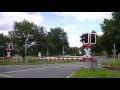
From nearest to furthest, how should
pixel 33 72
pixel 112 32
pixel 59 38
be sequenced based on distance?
pixel 33 72
pixel 112 32
pixel 59 38

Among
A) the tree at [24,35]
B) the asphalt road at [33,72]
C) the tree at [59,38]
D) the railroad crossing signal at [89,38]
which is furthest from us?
the tree at [59,38]

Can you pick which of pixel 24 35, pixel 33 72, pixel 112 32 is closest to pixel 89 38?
pixel 33 72

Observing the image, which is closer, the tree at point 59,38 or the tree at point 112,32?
the tree at point 112,32

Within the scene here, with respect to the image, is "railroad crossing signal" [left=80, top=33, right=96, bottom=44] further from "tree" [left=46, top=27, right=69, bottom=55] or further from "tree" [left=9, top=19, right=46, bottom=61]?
"tree" [left=46, top=27, right=69, bottom=55]

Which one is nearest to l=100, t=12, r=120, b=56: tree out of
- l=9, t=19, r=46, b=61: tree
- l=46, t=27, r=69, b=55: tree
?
l=9, t=19, r=46, b=61: tree

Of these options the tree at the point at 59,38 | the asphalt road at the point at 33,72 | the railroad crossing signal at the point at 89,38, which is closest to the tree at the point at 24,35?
the asphalt road at the point at 33,72

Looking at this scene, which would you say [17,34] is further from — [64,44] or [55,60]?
[64,44]

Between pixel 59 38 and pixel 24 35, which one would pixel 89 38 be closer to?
pixel 24 35

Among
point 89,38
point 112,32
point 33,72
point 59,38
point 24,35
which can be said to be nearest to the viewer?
point 89,38

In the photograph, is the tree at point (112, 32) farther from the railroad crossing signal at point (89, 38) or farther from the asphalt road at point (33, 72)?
the railroad crossing signal at point (89, 38)

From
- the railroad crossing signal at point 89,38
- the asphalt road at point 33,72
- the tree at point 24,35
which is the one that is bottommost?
the asphalt road at point 33,72

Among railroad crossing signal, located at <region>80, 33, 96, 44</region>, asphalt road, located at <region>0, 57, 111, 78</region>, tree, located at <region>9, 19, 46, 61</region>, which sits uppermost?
tree, located at <region>9, 19, 46, 61</region>
